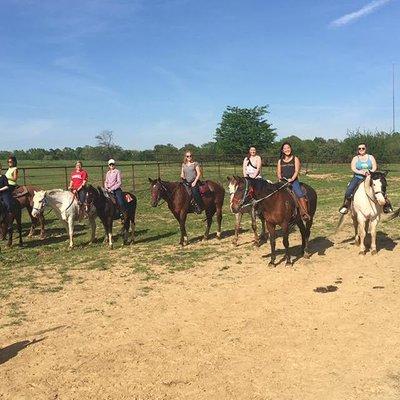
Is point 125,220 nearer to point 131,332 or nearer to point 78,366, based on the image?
point 131,332

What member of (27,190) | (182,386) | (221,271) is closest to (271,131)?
(27,190)

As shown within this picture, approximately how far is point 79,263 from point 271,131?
6376 centimetres

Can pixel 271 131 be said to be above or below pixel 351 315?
above

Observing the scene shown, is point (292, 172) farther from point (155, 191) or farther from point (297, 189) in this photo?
point (155, 191)

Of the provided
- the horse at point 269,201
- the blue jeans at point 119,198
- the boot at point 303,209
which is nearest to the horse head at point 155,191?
the blue jeans at point 119,198

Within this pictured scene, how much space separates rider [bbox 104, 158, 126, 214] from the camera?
38.2 ft

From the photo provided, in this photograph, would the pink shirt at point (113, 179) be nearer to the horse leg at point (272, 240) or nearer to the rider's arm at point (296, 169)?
the horse leg at point (272, 240)

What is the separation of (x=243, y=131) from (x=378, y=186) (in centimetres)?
6122

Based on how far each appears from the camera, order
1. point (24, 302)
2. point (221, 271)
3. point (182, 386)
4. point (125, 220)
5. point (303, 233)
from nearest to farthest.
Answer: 1. point (182, 386)
2. point (24, 302)
3. point (221, 271)
4. point (303, 233)
5. point (125, 220)

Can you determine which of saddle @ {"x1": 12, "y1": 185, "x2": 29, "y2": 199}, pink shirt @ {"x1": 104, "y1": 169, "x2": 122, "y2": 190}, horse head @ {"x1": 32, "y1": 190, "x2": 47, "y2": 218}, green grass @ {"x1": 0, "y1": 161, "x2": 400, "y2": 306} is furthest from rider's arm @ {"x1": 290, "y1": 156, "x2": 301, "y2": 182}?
saddle @ {"x1": 12, "y1": 185, "x2": 29, "y2": 199}

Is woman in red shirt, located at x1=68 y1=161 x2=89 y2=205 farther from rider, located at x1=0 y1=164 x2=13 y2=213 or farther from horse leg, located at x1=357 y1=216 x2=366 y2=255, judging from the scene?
horse leg, located at x1=357 y1=216 x2=366 y2=255

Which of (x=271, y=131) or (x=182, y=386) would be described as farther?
(x=271, y=131)

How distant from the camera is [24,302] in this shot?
23.1ft

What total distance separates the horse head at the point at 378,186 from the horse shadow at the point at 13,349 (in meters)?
6.75
